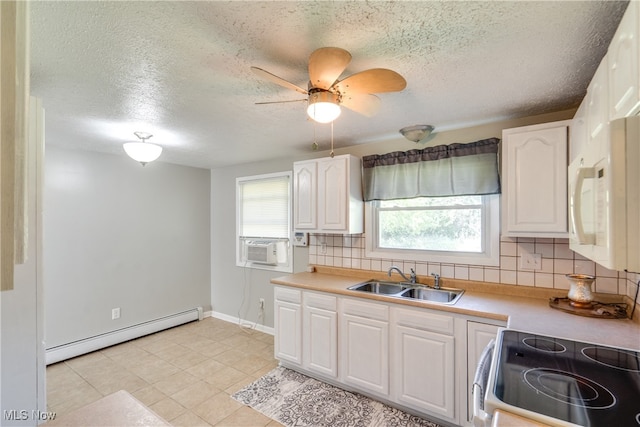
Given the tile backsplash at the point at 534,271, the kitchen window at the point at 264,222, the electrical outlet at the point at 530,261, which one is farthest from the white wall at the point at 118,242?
the electrical outlet at the point at 530,261

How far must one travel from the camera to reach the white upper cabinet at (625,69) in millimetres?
958

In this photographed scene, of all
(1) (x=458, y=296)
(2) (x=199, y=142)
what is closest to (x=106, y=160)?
(2) (x=199, y=142)

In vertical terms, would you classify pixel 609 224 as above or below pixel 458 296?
above

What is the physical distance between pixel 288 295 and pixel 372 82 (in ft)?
7.00

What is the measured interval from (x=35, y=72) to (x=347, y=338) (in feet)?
8.87

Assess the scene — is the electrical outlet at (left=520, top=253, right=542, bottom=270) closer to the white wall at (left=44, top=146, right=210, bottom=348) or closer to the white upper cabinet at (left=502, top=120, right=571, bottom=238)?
the white upper cabinet at (left=502, top=120, right=571, bottom=238)

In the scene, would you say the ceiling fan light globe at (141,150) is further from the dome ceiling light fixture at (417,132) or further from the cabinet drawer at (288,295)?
the dome ceiling light fixture at (417,132)

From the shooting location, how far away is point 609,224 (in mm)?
909

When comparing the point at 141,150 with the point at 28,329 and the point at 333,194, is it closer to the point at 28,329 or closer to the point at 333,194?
the point at 28,329

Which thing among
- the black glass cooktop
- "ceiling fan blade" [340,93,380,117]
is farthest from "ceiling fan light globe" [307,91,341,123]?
the black glass cooktop

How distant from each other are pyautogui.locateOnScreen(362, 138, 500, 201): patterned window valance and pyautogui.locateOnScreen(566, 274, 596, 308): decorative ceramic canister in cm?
81

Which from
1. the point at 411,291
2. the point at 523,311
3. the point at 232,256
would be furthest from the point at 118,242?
the point at 523,311

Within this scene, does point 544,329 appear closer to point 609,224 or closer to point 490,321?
point 490,321

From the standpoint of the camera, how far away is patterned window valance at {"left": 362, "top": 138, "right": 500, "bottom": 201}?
249cm
